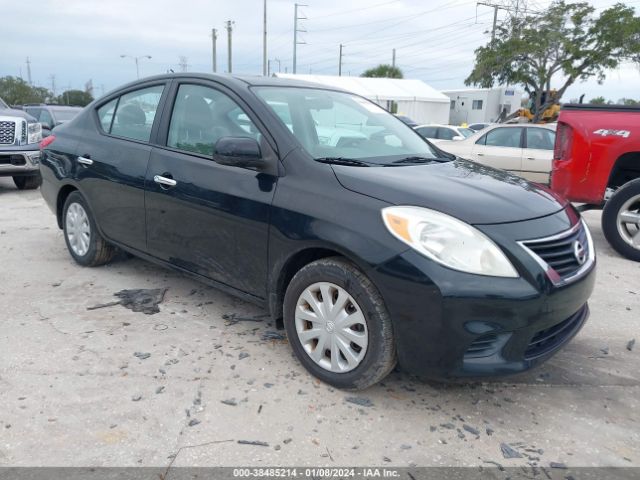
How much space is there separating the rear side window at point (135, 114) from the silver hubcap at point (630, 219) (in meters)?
4.73

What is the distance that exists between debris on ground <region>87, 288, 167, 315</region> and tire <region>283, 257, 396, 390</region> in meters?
1.41

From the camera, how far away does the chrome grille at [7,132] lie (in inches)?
340

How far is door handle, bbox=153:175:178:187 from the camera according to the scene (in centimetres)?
351

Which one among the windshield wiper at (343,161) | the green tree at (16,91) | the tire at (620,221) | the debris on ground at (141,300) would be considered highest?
the green tree at (16,91)

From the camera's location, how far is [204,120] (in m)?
3.54

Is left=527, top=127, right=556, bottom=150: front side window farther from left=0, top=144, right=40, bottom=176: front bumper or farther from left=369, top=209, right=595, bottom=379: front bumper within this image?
left=0, top=144, right=40, bottom=176: front bumper

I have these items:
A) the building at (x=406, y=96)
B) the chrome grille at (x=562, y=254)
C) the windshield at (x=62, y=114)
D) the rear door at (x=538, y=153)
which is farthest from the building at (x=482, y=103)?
the chrome grille at (x=562, y=254)

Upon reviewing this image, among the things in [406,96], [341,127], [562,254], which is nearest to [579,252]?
[562,254]

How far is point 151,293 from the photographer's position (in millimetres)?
4180

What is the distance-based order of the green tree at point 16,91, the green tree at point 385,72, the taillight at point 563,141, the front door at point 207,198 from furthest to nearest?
the green tree at point 385,72 < the green tree at point 16,91 < the taillight at point 563,141 < the front door at point 207,198

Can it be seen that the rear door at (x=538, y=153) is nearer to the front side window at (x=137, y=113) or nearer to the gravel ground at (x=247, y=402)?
the gravel ground at (x=247, y=402)

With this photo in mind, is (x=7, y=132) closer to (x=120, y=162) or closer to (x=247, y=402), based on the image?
(x=120, y=162)

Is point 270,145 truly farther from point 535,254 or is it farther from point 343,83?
point 343,83

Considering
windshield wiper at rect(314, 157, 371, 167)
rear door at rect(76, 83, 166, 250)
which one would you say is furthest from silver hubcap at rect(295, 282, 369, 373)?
rear door at rect(76, 83, 166, 250)
